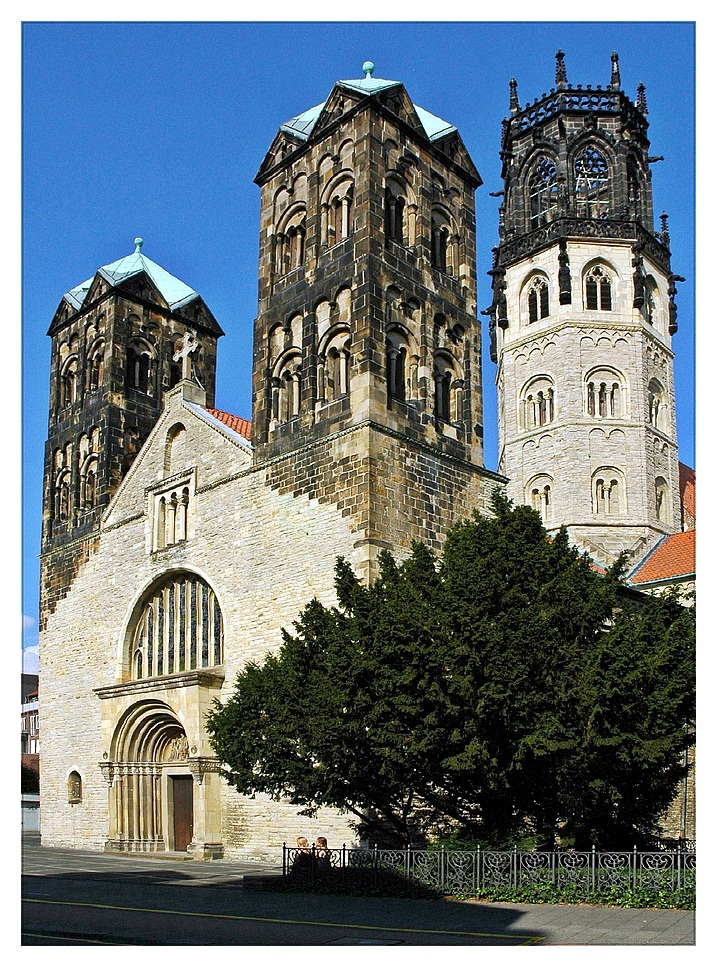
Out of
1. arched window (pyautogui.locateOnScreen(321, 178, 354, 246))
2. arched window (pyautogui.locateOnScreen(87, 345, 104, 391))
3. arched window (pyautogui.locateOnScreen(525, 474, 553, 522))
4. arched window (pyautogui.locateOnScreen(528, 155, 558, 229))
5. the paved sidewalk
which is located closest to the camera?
the paved sidewalk

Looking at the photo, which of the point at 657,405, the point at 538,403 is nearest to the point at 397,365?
the point at 538,403

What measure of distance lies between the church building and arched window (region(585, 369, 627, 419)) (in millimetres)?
15690

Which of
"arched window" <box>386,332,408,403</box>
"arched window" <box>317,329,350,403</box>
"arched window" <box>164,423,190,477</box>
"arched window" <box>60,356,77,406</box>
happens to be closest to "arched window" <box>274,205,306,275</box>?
"arched window" <box>317,329,350,403</box>

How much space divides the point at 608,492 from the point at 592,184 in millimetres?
14262

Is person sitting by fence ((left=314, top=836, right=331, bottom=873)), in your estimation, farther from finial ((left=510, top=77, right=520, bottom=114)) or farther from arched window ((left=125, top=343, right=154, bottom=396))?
finial ((left=510, top=77, right=520, bottom=114))

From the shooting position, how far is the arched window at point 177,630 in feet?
86.0

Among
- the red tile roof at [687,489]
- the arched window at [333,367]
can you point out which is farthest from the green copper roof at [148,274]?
the red tile roof at [687,489]

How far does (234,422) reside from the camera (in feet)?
100

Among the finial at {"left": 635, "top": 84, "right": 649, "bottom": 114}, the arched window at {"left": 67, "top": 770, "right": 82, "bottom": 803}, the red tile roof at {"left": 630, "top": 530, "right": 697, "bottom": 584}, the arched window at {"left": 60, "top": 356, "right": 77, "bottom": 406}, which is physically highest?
the finial at {"left": 635, "top": 84, "right": 649, "bottom": 114}

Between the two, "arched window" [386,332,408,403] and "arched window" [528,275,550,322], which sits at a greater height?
"arched window" [528,275,550,322]

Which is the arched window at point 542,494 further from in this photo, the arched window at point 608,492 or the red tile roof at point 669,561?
the red tile roof at point 669,561

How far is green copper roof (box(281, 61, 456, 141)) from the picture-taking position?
2623cm

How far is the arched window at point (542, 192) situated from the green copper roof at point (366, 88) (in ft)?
61.0

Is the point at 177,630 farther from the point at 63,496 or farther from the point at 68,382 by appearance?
the point at 68,382
